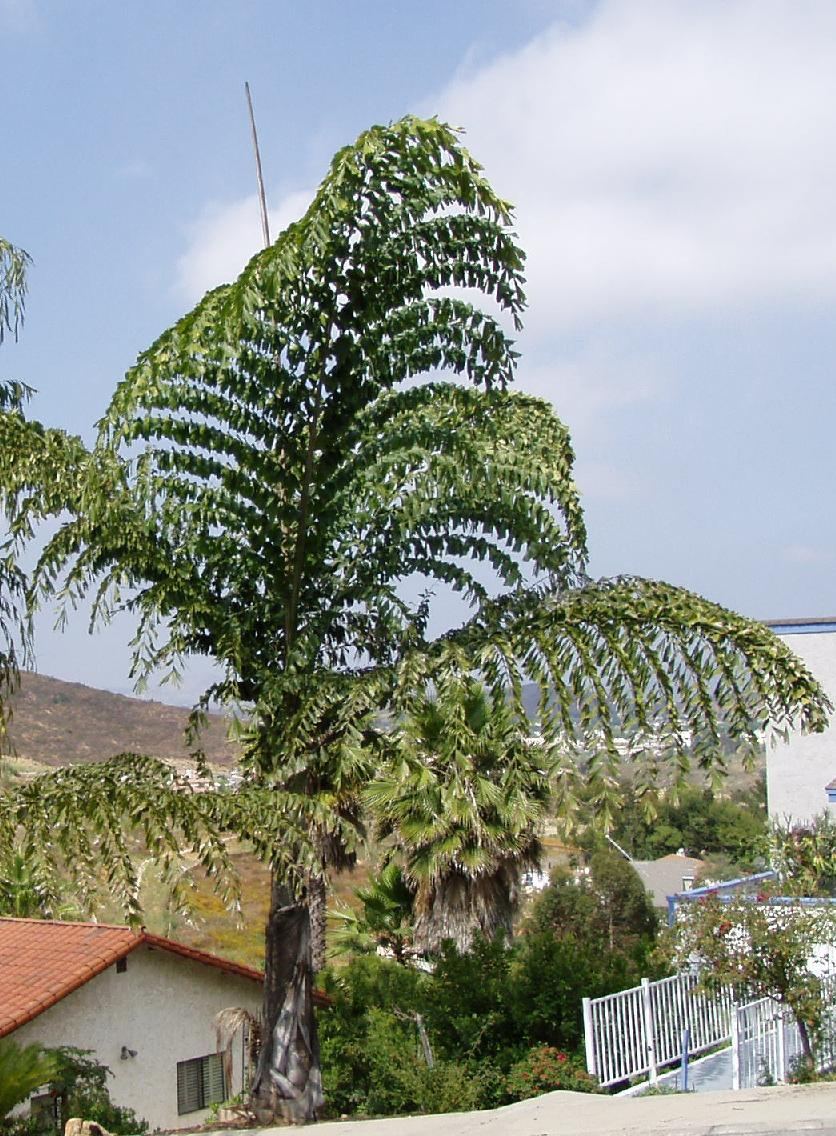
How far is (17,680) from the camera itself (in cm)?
821

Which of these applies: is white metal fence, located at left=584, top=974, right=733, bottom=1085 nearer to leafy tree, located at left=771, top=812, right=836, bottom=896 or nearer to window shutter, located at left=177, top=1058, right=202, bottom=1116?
leafy tree, located at left=771, top=812, right=836, bottom=896

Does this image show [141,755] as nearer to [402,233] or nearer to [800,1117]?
[402,233]

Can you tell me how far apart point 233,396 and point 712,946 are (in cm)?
847

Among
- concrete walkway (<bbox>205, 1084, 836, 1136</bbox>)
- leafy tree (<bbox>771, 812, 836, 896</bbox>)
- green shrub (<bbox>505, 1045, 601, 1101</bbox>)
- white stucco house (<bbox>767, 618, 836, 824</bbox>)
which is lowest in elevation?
green shrub (<bbox>505, 1045, 601, 1101</bbox>)

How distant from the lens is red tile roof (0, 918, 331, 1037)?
15852 mm

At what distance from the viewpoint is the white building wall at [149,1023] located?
16.8 metres

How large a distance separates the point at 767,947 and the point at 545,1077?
9.02 feet

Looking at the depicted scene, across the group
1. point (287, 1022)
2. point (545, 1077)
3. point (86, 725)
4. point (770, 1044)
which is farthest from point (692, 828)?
point (287, 1022)

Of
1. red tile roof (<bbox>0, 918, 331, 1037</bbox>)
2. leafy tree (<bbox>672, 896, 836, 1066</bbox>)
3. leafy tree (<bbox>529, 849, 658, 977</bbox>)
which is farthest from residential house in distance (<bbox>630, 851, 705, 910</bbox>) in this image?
leafy tree (<bbox>672, 896, 836, 1066</bbox>)

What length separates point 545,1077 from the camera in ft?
41.9

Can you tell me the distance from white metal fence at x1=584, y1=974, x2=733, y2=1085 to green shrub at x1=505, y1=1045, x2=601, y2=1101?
0.23 metres

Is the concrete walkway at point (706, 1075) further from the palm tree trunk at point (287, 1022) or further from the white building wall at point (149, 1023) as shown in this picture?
the white building wall at point (149, 1023)

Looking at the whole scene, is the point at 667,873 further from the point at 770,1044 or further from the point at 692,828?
the point at 770,1044

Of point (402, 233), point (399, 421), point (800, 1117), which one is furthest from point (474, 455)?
point (800, 1117)
